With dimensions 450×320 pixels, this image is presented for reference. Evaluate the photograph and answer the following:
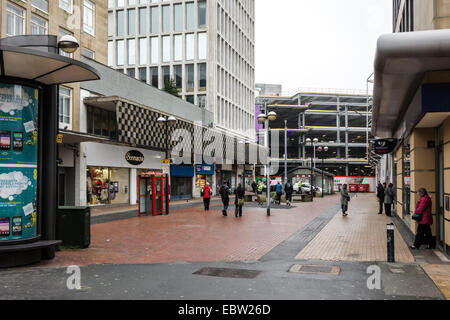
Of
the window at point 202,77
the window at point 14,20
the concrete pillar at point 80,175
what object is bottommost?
the concrete pillar at point 80,175

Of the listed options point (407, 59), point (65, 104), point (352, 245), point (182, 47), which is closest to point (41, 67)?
point (407, 59)

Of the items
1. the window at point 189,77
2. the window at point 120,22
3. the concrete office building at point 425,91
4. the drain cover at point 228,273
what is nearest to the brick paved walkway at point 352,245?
the concrete office building at point 425,91

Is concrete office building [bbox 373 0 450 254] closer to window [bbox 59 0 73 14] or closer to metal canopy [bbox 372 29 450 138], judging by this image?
metal canopy [bbox 372 29 450 138]

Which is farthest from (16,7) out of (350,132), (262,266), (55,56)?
(350,132)

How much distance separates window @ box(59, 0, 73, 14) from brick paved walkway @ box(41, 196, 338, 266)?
12.6m

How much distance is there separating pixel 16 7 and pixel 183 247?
1520 centimetres

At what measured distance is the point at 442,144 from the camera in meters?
11.0

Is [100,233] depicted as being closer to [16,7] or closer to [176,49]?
[16,7]

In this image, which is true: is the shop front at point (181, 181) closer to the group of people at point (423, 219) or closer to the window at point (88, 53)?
the window at point (88, 53)

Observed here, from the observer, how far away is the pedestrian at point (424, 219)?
1068cm

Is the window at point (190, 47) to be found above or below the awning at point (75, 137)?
above

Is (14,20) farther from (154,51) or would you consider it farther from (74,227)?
(154,51)

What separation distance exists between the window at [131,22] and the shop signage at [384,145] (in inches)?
1526

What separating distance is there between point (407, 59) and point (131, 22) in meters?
46.6
